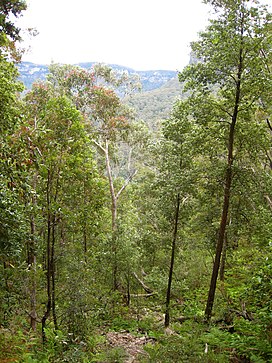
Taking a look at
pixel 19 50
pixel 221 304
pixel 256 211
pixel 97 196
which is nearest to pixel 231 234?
pixel 256 211

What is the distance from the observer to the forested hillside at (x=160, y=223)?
21.0ft

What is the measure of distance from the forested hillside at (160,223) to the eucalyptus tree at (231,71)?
0.12 ft

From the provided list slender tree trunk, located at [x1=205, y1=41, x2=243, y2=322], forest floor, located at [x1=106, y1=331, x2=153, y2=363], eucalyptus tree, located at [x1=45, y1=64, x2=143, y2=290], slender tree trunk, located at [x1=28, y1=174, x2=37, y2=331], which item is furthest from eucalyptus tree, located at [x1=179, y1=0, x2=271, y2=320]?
eucalyptus tree, located at [x1=45, y1=64, x2=143, y2=290]

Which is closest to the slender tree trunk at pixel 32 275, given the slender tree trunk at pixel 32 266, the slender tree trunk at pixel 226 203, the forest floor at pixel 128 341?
the slender tree trunk at pixel 32 266

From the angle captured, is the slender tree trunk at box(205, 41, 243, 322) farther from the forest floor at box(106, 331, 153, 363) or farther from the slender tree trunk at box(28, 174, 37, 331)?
the slender tree trunk at box(28, 174, 37, 331)

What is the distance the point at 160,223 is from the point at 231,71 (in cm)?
791

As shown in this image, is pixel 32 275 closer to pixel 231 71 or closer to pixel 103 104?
pixel 231 71

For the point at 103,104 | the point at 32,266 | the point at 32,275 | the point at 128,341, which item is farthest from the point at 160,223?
the point at 32,275

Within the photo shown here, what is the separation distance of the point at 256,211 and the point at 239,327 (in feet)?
12.4

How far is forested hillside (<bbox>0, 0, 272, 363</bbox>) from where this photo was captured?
21.0 ft

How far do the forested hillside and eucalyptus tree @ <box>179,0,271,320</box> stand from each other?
4cm

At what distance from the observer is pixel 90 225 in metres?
13.9

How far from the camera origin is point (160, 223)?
15.0 meters

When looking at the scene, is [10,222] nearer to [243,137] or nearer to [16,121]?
[16,121]
